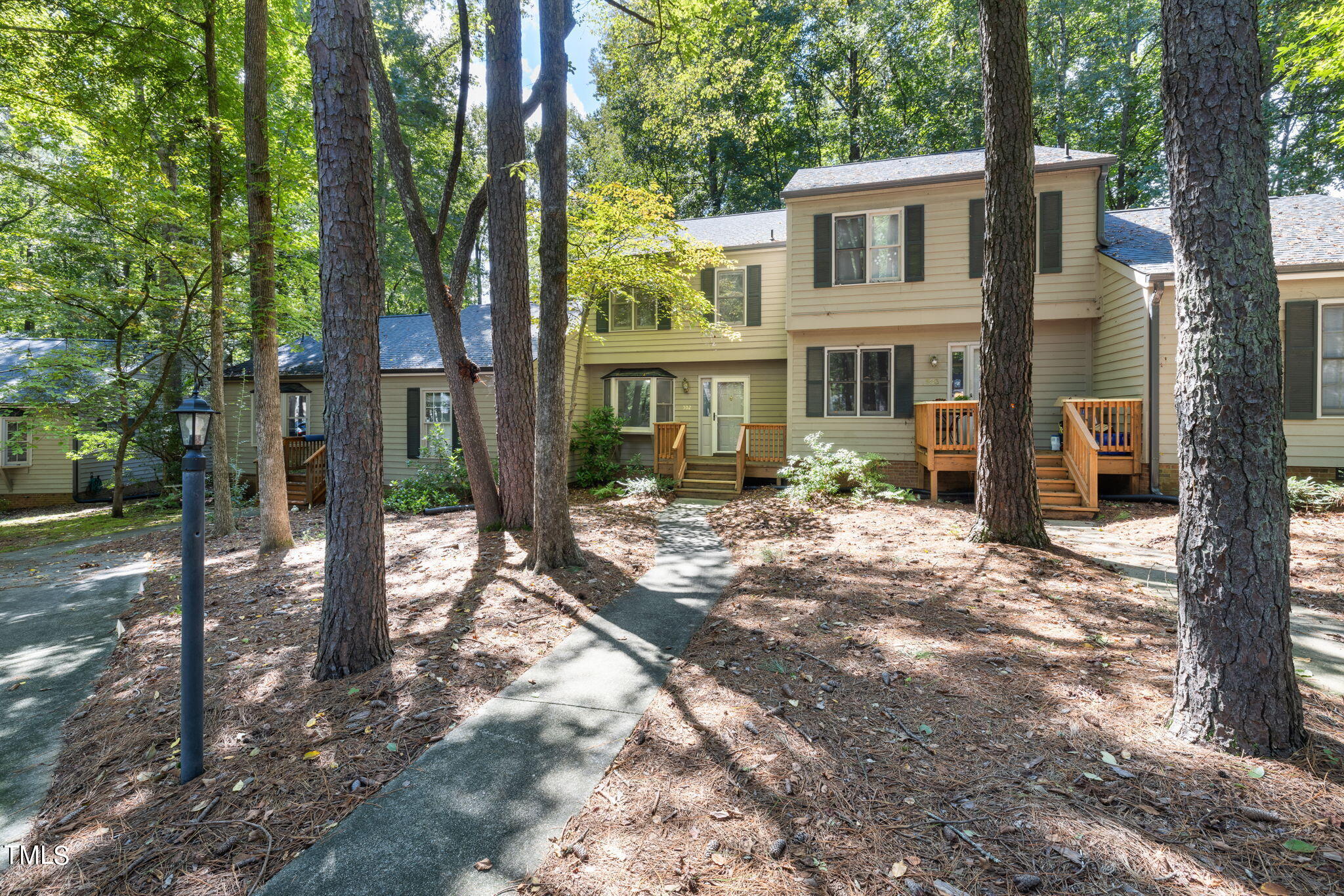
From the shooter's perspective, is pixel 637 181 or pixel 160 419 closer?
pixel 160 419

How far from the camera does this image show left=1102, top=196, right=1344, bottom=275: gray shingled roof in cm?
823

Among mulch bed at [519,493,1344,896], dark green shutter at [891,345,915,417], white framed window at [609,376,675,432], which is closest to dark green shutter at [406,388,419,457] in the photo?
white framed window at [609,376,675,432]

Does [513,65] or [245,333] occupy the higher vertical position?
[513,65]

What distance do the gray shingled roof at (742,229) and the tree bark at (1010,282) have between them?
7.08 m

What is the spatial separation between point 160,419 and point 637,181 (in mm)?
16560

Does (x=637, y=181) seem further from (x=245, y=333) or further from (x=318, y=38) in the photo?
(x=318, y=38)

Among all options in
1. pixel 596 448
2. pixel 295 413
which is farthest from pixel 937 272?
pixel 295 413

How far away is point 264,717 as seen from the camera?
292cm

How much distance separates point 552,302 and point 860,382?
7758 mm

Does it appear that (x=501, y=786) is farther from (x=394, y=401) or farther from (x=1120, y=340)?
(x=394, y=401)

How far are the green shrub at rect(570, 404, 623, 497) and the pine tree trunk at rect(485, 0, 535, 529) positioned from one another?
563 centimetres

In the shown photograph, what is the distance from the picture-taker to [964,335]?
10.8 meters

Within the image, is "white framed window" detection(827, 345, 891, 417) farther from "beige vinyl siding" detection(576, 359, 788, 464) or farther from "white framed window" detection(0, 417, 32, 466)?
"white framed window" detection(0, 417, 32, 466)

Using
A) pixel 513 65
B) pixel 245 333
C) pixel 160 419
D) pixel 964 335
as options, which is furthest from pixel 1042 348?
pixel 160 419
